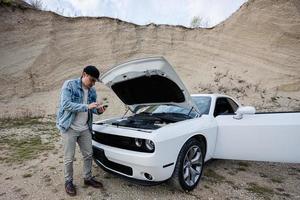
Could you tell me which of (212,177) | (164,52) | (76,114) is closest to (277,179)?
(212,177)

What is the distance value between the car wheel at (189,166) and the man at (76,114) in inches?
49.9

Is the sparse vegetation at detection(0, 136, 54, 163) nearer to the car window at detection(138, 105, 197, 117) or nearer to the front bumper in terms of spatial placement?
the front bumper

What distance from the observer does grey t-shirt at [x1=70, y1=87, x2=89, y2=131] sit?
335 centimetres

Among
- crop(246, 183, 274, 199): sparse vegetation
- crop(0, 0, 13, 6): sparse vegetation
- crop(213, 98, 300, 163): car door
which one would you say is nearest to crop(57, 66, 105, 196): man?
crop(213, 98, 300, 163): car door

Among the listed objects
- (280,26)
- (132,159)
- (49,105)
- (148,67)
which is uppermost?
(280,26)

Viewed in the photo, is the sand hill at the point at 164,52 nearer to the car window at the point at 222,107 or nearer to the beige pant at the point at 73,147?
the car window at the point at 222,107

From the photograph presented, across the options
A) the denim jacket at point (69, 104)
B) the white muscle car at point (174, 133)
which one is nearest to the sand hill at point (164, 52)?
the white muscle car at point (174, 133)

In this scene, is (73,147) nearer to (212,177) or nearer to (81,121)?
(81,121)

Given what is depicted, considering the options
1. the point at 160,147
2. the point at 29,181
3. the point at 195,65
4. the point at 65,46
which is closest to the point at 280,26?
the point at 195,65

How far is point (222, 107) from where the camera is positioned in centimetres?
490

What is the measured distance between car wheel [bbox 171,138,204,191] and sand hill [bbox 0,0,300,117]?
770cm

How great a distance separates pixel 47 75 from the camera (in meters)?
Answer: 12.0

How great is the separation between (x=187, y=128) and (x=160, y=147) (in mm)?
637

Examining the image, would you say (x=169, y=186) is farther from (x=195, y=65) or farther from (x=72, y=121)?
(x=195, y=65)
